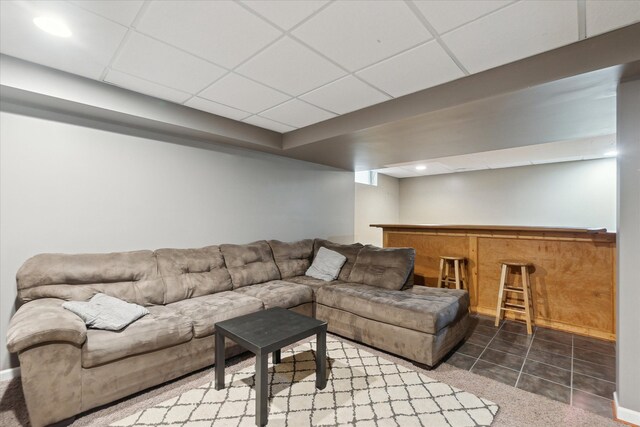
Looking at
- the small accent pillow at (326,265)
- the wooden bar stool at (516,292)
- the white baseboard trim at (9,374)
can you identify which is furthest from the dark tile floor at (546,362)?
the white baseboard trim at (9,374)

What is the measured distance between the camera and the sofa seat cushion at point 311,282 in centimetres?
373

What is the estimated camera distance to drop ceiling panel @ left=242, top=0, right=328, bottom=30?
1654 millimetres

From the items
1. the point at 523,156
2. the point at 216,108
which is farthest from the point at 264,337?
the point at 523,156

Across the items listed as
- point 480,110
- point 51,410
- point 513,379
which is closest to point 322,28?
point 480,110

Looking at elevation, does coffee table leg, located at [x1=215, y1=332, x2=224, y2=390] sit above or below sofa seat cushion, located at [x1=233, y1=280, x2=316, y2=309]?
below

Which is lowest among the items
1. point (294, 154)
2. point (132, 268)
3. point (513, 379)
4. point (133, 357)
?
point (513, 379)

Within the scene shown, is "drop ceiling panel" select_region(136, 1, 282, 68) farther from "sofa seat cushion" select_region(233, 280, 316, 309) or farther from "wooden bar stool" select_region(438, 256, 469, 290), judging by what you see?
"wooden bar stool" select_region(438, 256, 469, 290)

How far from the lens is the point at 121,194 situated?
3111 mm

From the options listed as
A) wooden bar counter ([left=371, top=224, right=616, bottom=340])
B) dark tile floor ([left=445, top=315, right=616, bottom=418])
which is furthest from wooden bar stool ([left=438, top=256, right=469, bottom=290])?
dark tile floor ([left=445, top=315, right=616, bottom=418])

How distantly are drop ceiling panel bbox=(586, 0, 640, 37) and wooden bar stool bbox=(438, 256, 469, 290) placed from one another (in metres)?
2.93

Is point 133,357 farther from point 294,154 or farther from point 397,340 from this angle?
point 294,154

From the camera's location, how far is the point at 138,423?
1.90 m

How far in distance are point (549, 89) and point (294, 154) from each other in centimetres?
316

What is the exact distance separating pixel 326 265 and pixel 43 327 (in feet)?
9.96
